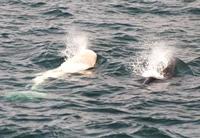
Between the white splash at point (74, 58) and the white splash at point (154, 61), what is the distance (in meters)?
1.68

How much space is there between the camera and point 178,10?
2792 centimetres

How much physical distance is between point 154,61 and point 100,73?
2.14 metres

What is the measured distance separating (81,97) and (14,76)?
9.68 feet

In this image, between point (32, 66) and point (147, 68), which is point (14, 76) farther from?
point (147, 68)

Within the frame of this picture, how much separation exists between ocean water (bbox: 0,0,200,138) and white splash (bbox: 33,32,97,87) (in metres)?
0.22

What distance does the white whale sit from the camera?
62.4 feet

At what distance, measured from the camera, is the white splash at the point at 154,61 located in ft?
64.4

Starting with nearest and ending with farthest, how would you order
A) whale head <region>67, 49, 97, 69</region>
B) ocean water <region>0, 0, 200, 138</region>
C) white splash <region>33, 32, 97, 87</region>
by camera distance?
1. ocean water <region>0, 0, 200, 138</region>
2. white splash <region>33, 32, 97, 87</region>
3. whale head <region>67, 49, 97, 69</region>

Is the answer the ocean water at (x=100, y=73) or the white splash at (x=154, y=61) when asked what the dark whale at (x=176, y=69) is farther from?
the ocean water at (x=100, y=73)

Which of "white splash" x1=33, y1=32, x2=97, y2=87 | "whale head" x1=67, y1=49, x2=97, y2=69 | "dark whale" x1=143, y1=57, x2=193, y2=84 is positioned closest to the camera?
"white splash" x1=33, y1=32, x2=97, y2=87

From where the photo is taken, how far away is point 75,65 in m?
20.4

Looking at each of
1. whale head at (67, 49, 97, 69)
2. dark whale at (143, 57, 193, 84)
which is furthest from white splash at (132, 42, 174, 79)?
whale head at (67, 49, 97, 69)

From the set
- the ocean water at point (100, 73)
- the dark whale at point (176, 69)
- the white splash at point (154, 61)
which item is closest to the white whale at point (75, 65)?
the ocean water at point (100, 73)

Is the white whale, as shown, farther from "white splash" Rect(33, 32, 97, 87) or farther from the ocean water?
the ocean water
